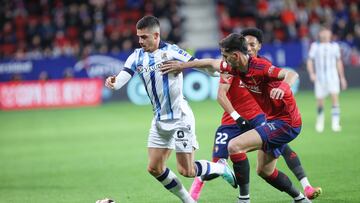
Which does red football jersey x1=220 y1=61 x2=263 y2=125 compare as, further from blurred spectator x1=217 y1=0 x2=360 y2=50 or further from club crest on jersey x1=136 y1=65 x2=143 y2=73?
blurred spectator x1=217 y1=0 x2=360 y2=50

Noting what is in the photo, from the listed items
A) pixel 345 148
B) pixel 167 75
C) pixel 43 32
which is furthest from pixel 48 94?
pixel 167 75

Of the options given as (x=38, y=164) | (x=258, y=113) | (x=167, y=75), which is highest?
(x=167, y=75)

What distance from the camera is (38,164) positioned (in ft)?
40.0

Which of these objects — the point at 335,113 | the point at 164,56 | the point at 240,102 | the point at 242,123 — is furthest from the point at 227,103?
the point at 335,113

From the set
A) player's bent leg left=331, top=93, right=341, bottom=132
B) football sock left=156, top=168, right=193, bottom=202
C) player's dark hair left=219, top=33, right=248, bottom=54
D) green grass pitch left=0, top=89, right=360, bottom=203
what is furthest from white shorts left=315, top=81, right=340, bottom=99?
player's dark hair left=219, top=33, right=248, bottom=54

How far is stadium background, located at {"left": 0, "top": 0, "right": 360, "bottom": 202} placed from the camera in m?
9.80

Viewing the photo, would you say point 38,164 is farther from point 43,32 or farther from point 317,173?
point 43,32

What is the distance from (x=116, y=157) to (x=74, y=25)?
1428cm

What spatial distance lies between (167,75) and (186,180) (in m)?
3.00

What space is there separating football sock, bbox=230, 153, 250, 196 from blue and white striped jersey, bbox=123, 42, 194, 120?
82cm

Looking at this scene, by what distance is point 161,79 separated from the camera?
739cm

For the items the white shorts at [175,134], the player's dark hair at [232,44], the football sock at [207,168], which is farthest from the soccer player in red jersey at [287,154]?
the white shorts at [175,134]

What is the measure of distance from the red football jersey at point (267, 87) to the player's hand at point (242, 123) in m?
0.35

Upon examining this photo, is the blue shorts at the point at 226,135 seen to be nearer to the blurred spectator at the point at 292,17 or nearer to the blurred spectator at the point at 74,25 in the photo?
the blurred spectator at the point at 74,25
